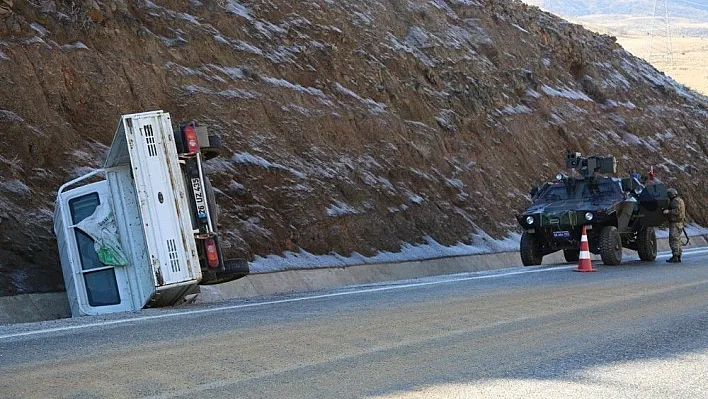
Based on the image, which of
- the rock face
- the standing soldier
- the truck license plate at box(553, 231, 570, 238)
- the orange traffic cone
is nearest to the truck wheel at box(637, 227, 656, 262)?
the standing soldier

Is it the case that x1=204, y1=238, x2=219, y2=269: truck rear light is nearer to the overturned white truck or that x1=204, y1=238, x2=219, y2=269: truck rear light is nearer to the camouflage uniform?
the overturned white truck

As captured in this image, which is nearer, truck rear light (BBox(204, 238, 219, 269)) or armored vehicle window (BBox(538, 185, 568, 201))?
truck rear light (BBox(204, 238, 219, 269))

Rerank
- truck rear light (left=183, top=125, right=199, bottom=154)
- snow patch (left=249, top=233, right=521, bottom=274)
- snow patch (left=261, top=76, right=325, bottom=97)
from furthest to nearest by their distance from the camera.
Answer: snow patch (left=261, top=76, right=325, bottom=97)
snow patch (left=249, top=233, right=521, bottom=274)
truck rear light (left=183, top=125, right=199, bottom=154)

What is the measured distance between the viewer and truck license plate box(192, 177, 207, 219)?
40.2ft

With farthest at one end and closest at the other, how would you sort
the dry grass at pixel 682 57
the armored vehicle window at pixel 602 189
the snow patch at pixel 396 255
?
the dry grass at pixel 682 57, the armored vehicle window at pixel 602 189, the snow patch at pixel 396 255

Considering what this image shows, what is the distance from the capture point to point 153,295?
1193 cm

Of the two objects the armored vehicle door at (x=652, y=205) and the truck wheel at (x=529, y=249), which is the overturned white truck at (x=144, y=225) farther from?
the armored vehicle door at (x=652, y=205)

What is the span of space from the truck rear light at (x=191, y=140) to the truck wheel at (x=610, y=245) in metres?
10.1

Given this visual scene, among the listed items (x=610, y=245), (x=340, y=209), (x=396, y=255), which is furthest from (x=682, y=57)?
(x=340, y=209)

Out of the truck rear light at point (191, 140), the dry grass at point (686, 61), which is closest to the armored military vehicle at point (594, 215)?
Answer: the truck rear light at point (191, 140)

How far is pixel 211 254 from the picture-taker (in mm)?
12211

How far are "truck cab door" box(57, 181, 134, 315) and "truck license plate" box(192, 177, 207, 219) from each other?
44.4 inches

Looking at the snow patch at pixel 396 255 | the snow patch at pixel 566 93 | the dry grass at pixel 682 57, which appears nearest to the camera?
the snow patch at pixel 396 255

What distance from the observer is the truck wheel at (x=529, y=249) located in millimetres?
Answer: 20875
